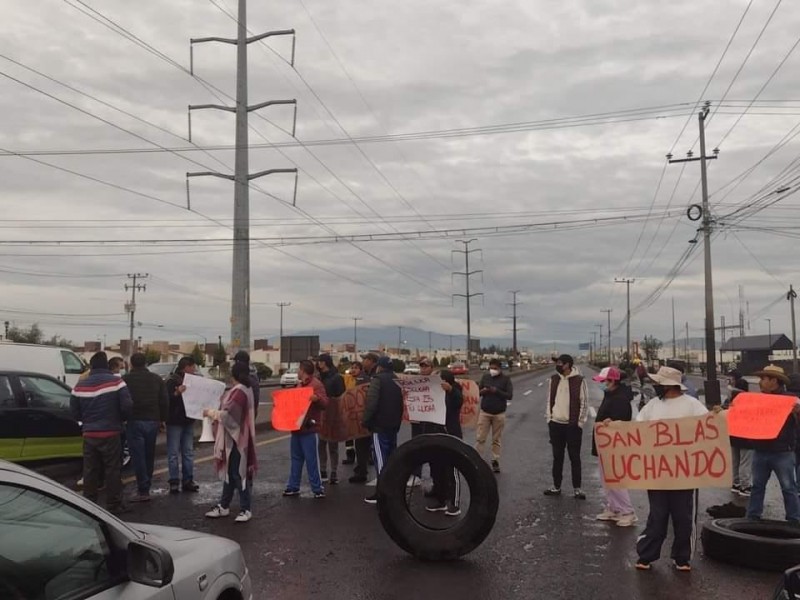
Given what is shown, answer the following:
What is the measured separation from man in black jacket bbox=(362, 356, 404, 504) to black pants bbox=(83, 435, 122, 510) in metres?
3.07

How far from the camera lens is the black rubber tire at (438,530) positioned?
658 cm

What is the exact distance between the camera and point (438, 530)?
6723 millimetres

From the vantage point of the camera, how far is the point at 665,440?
22.6ft

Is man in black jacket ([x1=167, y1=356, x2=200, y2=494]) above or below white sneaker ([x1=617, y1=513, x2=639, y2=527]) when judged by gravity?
above

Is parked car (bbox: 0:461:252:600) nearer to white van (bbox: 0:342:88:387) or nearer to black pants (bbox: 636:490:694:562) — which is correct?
black pants (bbox: 636:490:694:562)

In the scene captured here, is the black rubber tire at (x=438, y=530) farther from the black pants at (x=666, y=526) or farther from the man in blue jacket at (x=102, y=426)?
the man in blue jacket at (x=102, y=426)

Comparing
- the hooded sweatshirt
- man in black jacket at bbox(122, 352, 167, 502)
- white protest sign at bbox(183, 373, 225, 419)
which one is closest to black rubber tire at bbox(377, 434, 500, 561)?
the hooded sweatshirt

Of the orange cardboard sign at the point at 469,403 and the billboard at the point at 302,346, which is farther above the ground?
the billboard at the point at 302,346

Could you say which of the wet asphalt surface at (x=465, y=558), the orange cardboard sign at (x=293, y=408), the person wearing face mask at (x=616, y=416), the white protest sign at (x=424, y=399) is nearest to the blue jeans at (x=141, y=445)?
the wet asphalt surface at (x=465, y=558)

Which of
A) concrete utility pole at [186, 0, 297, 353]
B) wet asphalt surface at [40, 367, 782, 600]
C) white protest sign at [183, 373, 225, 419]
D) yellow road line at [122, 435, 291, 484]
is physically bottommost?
yellow road line at [122, 435, 291, 484]

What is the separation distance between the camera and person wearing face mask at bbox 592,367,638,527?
27.5 ft

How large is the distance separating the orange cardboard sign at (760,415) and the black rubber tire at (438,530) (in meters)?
3.23

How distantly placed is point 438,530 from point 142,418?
15.0ft

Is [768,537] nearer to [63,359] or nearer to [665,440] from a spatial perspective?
[665,440]
